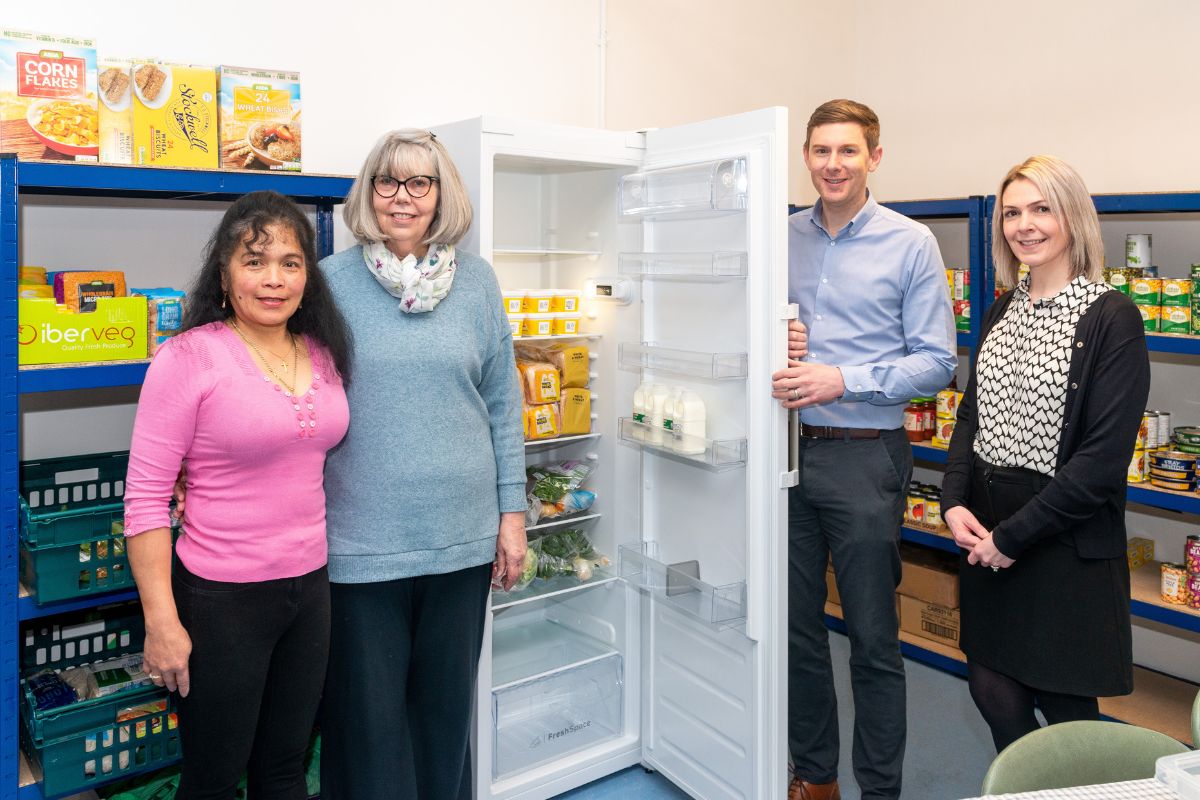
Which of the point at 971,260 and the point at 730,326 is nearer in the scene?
the point at 730,326

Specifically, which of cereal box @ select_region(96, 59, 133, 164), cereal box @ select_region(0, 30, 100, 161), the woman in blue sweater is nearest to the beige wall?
the woman in blue sweater

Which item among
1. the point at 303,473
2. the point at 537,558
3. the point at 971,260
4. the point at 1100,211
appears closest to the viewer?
the point at 303,473

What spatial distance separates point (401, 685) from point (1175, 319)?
2758 millimetres

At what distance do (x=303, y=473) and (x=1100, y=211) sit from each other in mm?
2914

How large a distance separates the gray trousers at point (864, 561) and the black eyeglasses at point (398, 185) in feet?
4.29

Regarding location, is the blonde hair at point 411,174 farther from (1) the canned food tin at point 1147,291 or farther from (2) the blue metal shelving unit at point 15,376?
(1) the canned food tin at point 1147,291

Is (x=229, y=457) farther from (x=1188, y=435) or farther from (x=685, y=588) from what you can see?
(x=1188, y=435)

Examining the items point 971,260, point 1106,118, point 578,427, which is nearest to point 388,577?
point 578,427

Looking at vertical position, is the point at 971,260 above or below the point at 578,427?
above

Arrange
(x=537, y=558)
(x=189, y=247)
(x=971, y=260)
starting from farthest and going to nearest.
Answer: (x=971, y=260) → (x=537, y=558) → (x=189, y=247)

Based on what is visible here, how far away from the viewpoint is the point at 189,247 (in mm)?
2896

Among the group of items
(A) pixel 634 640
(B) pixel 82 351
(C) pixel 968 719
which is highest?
(B) pixel 82 351

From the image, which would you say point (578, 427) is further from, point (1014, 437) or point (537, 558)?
point (1014, 437)

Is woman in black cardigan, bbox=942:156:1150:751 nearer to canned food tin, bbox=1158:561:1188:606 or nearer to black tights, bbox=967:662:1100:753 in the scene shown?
black tights, bbox=967:662:1100:753
